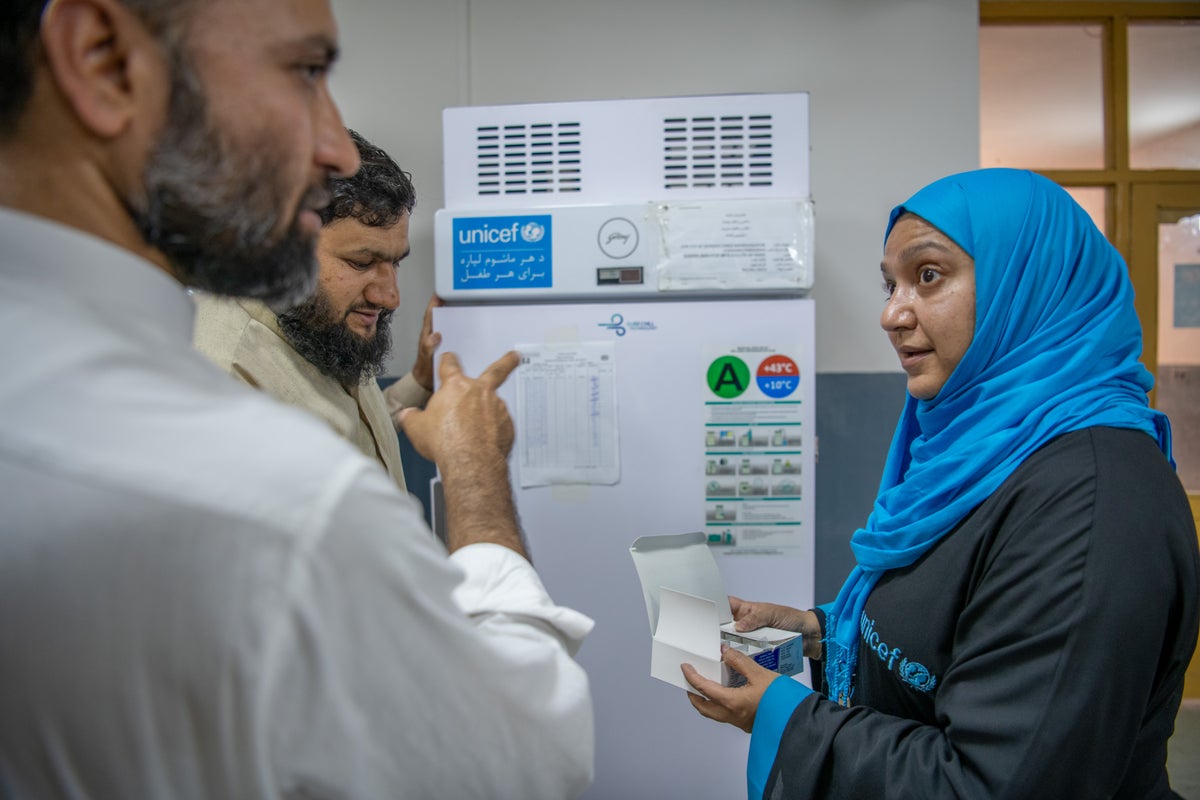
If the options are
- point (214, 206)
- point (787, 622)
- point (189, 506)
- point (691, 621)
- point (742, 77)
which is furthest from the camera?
point (742, 77)

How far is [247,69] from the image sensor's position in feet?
1.55

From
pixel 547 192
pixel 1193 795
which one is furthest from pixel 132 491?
pixel 1193 795

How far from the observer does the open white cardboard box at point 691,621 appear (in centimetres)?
99

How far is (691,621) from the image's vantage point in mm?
1006

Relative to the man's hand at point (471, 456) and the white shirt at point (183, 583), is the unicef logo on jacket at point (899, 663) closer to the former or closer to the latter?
the man's hand at point (471, 456)

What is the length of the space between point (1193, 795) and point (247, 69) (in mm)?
2813

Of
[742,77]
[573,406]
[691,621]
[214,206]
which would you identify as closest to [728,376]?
[573,406]

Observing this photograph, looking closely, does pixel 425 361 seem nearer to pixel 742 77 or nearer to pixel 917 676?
pixel 742 77

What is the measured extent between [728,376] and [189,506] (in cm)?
117

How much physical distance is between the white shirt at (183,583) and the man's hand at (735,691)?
1.99ft

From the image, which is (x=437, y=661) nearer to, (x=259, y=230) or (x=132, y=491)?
(x=132, y=491)

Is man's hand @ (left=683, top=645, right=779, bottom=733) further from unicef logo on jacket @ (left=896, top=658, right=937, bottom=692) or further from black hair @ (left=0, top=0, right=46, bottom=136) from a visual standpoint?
black hair @ (left=0, top=0, right=46, bottom=136)

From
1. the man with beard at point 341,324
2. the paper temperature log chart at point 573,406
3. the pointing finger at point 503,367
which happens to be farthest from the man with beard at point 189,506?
the paper temperature log chart at point 573,406

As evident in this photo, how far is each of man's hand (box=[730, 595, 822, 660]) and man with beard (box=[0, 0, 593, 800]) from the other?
761 mm
